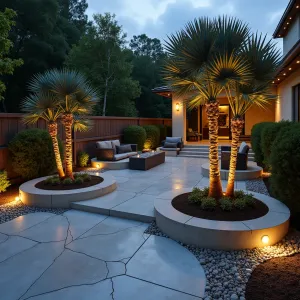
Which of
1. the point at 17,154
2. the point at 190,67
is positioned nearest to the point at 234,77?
the point at 190,67

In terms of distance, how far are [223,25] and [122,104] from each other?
14.2m

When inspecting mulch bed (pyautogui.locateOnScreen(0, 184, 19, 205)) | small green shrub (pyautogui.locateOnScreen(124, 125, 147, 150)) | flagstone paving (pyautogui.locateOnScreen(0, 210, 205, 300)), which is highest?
small green shrub (pyautogui.locateOnScreen(124, 125, 147, 150))

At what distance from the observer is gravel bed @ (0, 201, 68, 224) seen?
16.8 ft

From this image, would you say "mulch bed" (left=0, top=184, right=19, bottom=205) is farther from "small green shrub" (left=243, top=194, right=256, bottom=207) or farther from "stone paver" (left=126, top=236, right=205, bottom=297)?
"small green shrub" (left=243, top=194, right=256, bottom=207)

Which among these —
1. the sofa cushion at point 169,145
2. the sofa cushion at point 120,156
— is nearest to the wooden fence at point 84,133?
the sofa cushion at point 120,156

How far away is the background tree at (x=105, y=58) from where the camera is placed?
53.0 feet

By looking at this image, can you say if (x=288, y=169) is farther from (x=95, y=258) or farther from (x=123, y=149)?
(x=123, y=149)

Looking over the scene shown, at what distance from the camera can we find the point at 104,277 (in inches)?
120

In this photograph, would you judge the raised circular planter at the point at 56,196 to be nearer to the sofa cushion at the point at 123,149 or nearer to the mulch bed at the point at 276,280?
the mulch bed at the point at 276,280

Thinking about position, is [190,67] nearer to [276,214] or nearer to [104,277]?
[276,214]

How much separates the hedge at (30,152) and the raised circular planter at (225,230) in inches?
171

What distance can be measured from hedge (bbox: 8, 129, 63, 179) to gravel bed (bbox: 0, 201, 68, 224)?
140 cm

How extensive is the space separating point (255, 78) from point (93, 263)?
3.92 m

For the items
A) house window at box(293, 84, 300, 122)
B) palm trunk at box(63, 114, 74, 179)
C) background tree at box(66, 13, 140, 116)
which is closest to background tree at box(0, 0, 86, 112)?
background tree at box(66, 13, 140, 116)
